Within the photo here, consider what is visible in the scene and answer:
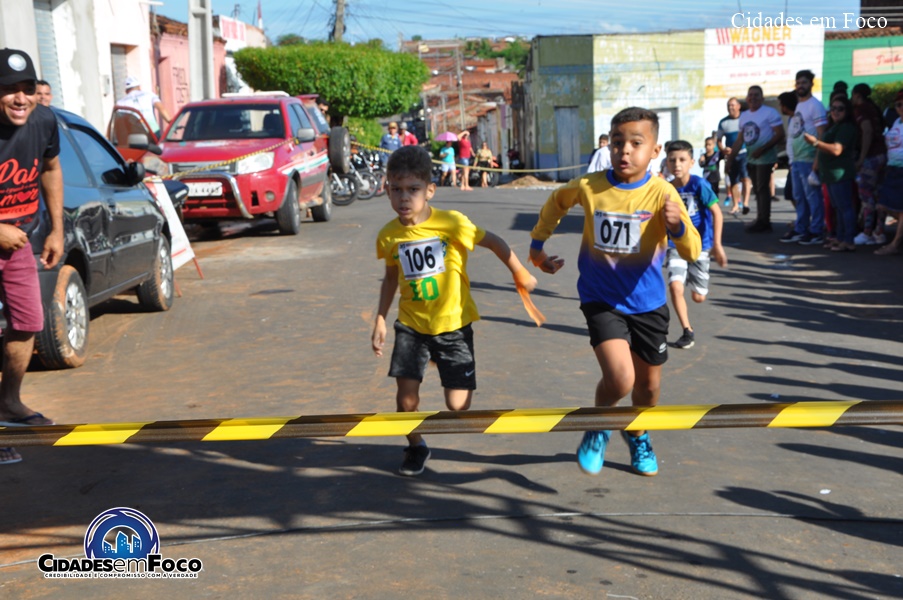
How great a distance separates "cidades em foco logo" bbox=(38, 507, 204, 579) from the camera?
14.3ft

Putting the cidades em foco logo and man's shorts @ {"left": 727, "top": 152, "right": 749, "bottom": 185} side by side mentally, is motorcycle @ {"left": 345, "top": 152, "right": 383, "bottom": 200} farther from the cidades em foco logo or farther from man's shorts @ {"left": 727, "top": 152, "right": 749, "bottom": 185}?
the cidades em foco logo

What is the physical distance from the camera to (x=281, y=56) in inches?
1559

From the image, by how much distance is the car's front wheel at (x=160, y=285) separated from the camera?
403 inches

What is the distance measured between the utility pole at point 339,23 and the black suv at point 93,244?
1561 inches

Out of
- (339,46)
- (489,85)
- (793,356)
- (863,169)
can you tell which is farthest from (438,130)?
(793,356)

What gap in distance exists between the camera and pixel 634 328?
5332 millimetres

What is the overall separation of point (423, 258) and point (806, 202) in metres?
10.8

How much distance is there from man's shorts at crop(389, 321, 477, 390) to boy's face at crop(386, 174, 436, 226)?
539 mm

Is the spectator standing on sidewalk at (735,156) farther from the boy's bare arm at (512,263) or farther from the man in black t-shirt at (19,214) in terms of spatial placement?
the man in black t-shirt at (19,214)

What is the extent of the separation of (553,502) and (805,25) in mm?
42141

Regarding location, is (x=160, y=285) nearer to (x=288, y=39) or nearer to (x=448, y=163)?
(x=448, y=163)

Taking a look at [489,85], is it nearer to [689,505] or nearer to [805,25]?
[805,25]

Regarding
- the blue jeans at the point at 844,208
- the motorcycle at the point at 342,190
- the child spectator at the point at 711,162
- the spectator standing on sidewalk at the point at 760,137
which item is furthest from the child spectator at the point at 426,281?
the motorcycle at the point at 342,190

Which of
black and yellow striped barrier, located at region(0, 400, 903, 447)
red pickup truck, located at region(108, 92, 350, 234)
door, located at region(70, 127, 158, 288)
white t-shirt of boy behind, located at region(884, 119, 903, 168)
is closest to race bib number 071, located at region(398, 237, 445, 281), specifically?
black and yellow striped barrier, located at region(0, 400, 903, 447)
